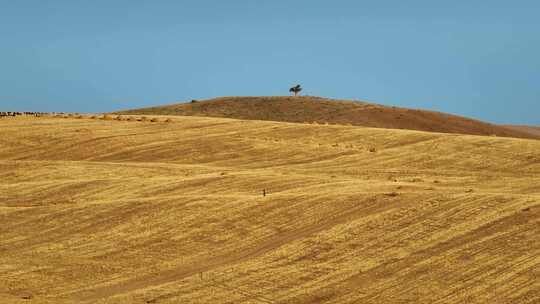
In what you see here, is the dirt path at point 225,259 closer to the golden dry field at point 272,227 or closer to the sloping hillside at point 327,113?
the golden dry field at point 272,227

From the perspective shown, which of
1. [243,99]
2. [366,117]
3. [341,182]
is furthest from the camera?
[243,99]

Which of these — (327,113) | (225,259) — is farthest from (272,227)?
(327,113)

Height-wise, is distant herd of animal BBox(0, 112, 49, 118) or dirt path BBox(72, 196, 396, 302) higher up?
distant herd of animal BBox(0, 112, 49, 118)

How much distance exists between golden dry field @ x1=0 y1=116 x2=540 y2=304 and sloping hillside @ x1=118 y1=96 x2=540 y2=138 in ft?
115

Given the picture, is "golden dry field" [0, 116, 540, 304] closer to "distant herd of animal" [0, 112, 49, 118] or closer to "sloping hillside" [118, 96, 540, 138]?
"distant herd of animal" [0, 112, 49, 118]

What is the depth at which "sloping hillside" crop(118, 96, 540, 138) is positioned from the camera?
82.9 m

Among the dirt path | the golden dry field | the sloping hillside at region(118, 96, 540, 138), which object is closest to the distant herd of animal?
the golden dry field

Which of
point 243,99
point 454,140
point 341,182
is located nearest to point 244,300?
point 341,182

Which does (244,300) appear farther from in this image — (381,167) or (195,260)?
(381,167)

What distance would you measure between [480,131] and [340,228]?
61.8 meters

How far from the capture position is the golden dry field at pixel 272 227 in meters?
24.3

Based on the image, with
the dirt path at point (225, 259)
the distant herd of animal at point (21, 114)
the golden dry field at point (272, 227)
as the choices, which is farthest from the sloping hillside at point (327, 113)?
the dirt path at point (225, 259)

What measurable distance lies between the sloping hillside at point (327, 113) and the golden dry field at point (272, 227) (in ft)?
115

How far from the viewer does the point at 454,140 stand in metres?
51.2
